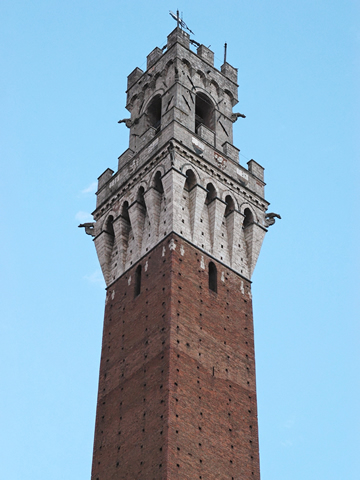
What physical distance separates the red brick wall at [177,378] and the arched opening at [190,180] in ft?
10.1

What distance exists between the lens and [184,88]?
136 ft

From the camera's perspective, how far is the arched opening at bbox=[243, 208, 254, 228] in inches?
1553

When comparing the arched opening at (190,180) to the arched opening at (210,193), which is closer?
the arched opening at (190,180)

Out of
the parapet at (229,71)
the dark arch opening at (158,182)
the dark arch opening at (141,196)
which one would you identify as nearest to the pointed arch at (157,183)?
the dark arch opening at (158,182)

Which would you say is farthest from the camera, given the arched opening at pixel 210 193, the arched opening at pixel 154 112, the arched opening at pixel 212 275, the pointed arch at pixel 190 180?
the arched opening at pixel 154 112

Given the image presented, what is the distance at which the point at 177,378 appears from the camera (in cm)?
3125

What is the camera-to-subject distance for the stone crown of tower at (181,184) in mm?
36781

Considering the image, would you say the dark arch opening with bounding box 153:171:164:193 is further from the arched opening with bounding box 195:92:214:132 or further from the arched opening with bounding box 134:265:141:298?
the arched opening with bounding box 195:92:214:132

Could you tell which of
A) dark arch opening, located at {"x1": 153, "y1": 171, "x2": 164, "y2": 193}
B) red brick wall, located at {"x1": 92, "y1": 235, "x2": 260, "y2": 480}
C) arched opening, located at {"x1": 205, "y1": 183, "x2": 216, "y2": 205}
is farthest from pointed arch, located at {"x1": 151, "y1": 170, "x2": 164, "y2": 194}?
red brick wall, located at {"x1": 92, "y1": 235, "x2": 260, "y2": 480}

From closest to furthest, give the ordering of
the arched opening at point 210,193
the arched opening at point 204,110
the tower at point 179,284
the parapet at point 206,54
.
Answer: the tower at point 179,284, the arched opening at point 210,193, the arched opening at point 204,110, the parapet at point 206,54

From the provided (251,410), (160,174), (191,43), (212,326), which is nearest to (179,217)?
(160,174)

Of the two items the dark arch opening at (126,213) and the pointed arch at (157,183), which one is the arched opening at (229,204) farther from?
the dark arch opening at (126,213)

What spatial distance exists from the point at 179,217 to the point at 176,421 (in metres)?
9.27

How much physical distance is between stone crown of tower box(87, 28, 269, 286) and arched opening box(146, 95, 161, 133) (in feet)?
0.16
